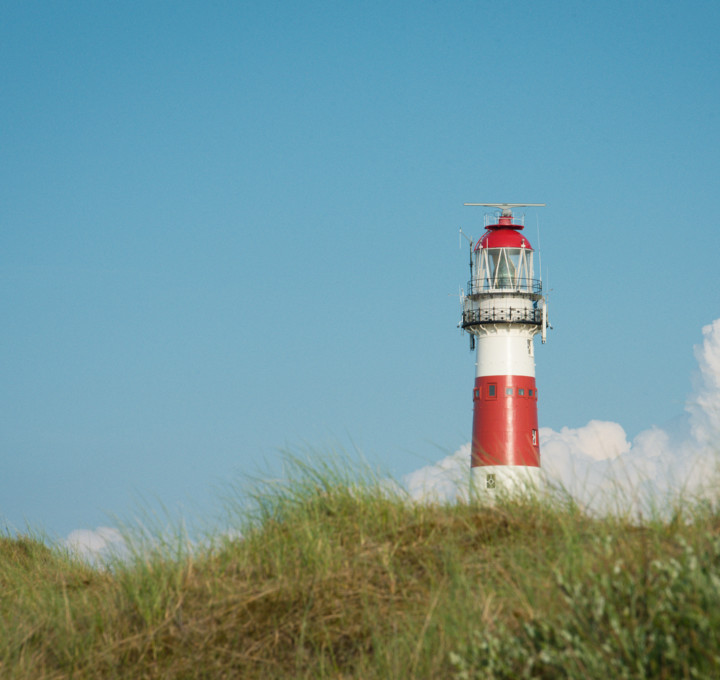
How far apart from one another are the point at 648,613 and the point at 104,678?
389 centimetres

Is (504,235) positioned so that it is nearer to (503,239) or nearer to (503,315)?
(503,239)

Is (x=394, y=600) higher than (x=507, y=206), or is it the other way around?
(x=507, y=206)

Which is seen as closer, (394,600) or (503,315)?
(394,600)

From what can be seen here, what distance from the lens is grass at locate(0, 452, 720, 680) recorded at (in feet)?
15.7

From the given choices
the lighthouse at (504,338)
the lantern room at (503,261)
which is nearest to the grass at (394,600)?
the lighthouse at (504,338)

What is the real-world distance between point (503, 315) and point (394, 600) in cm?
2451

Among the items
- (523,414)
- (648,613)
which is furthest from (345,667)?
(523,414)

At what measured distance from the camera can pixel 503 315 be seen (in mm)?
30500

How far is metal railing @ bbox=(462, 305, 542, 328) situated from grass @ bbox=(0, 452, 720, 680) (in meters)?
22.9

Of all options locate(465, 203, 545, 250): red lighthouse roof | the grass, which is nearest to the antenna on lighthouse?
locate(465, 203, 545, 250): red lighthouse roof

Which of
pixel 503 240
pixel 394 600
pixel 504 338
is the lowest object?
pixel 394 600

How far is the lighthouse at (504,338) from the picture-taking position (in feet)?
94.7

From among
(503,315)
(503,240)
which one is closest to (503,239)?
(503,240)

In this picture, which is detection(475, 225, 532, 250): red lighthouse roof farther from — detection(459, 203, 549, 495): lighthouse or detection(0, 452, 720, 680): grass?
detection(0, 452, 720, 680): grass
